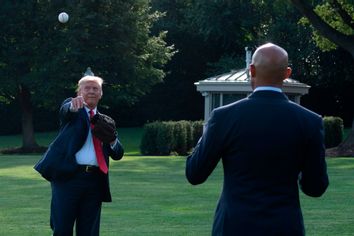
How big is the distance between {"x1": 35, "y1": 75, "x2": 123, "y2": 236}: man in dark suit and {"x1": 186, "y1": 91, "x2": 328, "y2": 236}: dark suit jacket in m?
2.74

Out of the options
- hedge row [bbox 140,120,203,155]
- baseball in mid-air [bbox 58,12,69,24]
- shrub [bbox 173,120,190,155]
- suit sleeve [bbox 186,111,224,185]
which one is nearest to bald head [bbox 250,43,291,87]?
suit sleeve [bbox 186,111,224,185]

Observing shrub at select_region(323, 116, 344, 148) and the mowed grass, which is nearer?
the mowed grass

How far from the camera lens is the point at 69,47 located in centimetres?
3794

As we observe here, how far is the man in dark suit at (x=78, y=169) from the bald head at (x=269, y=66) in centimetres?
291

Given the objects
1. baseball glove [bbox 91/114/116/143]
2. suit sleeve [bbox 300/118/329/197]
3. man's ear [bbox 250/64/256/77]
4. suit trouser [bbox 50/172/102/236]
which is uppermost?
man's ear [bbox 250/64/256/77]

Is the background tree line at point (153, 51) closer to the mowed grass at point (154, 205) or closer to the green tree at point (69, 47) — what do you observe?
the green tree at point (69, 47)

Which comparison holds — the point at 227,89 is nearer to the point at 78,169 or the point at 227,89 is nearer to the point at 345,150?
the point at 345,150

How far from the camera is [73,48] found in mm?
37812

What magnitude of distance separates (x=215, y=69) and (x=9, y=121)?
41.4ft

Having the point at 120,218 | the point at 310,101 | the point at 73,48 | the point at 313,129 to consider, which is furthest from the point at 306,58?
the point at 313,129

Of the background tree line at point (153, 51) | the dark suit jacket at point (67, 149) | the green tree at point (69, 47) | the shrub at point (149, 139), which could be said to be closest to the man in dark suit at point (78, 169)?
the dark suit jacket at point (67, 149)

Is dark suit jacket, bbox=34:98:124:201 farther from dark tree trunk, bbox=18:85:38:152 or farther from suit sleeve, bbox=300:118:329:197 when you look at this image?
dark tree trunk, bbox=18:85:38:152

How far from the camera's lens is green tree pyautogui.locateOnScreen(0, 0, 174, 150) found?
37.9 meters

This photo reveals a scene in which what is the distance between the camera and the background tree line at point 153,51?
Result: 38188 millimetres
